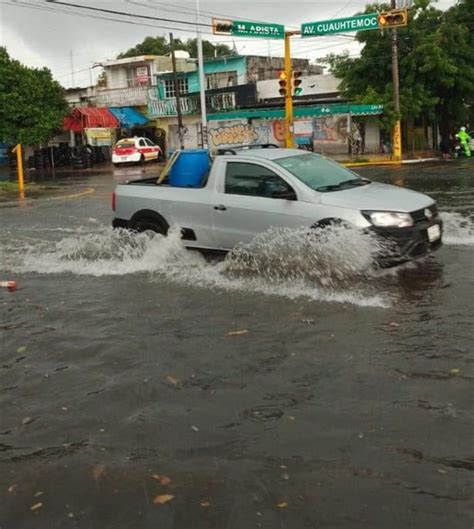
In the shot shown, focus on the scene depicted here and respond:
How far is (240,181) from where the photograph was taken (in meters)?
8.62

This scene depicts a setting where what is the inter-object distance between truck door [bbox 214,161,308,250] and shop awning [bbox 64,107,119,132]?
39.7 meters

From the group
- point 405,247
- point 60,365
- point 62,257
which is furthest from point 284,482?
point 62,257

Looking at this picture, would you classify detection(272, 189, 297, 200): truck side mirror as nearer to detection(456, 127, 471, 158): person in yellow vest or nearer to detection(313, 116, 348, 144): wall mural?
detection(456, 127, 471, 158): person in yellow vest

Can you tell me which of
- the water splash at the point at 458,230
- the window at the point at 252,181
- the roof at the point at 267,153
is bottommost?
the water splash at the point at 458,230

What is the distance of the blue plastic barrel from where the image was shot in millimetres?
9266

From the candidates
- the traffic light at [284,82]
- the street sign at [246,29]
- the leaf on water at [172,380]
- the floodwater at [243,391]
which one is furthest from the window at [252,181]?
the traffic light at [284,82]

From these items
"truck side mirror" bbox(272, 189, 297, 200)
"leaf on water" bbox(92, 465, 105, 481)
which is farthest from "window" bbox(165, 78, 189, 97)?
"leaf on water" bbox(92, 465, 105, 481)

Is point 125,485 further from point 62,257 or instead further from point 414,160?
point 414,160

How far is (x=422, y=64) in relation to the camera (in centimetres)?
3419

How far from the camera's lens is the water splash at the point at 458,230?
1003cm

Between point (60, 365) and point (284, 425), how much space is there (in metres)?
2.21

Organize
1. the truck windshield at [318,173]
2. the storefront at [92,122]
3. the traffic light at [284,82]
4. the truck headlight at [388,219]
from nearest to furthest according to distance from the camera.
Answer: the truck headlight at [388,219]
the truck windshield at [318,173]
the traffic light at [284,82]
the storefront at [92,122]

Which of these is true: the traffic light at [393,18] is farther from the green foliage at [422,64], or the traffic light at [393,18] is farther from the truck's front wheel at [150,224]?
the truck's front wheel at [150,224]

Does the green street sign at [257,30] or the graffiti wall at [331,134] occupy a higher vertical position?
the green street sign at [257,30]
